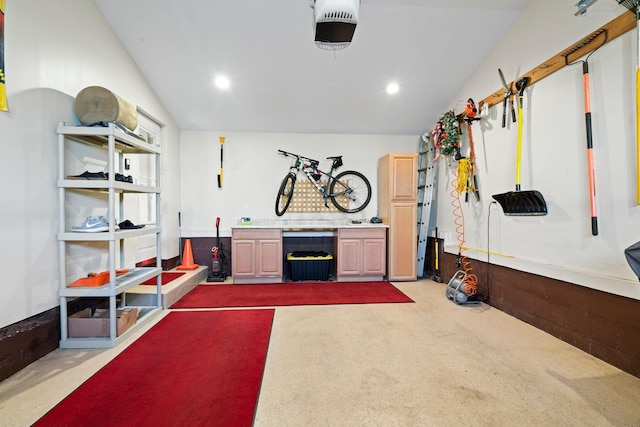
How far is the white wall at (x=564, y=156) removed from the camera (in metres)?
2.16

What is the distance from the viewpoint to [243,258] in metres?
4.56

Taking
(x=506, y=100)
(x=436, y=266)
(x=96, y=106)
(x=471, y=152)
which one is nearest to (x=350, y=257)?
(x=436, y=266)

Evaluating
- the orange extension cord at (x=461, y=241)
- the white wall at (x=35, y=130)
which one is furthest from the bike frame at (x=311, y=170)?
the white wall at (x=35, y=130)

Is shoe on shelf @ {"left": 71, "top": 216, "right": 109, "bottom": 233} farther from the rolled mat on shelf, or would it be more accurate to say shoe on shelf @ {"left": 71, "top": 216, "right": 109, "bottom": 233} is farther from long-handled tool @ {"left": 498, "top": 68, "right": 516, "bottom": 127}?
long-handled tool @ {"left": 498, "top": 68, "right": 516, "bottom": 127}

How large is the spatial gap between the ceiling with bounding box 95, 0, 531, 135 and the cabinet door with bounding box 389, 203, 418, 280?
62.2 inches

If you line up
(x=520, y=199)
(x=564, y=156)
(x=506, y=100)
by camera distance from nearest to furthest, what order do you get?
(x=564, y=156) → (x=520, y=199) → (x=506, y=100)

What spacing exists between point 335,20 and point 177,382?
305cm

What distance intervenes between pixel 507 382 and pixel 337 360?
3.81 feet

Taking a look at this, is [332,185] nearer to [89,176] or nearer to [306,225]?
[306,225]

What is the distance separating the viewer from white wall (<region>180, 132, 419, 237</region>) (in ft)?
16.8

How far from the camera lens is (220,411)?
1639mm

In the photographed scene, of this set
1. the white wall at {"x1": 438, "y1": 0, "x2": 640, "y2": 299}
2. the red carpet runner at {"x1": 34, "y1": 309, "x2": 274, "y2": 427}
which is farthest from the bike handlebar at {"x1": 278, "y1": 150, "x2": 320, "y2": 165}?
the red carpet runner at {"x1": 34, "y1": 309, "x2": 274, "y2": 427}

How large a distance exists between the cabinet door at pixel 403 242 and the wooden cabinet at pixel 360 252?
0.16 meters

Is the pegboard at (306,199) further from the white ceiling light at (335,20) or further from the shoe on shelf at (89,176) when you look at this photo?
the shoe on shelf at (89,176)
